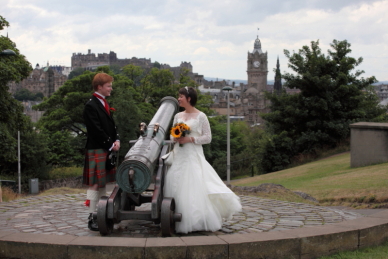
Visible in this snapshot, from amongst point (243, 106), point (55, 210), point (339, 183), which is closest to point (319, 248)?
point (55, 210)

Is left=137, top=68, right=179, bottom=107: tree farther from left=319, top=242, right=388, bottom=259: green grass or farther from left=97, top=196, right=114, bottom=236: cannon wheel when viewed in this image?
left=319, top=242, right=388, bottom=259: green grass

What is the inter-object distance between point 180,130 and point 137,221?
1.86 metres

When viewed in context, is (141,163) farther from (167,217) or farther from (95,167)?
(95,167)

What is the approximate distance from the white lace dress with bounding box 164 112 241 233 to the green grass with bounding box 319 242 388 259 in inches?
67.5

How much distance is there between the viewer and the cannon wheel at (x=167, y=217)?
677 centimetres

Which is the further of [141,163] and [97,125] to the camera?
[97,125]

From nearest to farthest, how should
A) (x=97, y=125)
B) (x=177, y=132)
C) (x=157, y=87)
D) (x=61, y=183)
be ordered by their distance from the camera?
(x=97, y=125), (x=177, y=132), (x=61, y=183), (x=157, y=87)

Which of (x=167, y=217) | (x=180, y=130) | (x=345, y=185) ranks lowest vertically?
(x=345, y=185)

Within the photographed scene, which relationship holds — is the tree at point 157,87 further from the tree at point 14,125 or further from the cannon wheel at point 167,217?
the cannon wheel at point 167,217

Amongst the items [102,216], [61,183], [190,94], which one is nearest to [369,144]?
[190,94]

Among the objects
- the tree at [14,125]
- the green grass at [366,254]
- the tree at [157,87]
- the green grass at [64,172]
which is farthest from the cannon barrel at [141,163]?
the tree at [157,87]

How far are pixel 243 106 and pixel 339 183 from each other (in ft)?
520

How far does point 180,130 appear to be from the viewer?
7.19 metres

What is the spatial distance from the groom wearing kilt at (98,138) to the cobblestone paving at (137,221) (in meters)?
0.65
